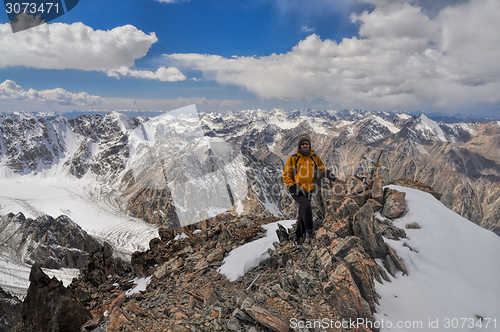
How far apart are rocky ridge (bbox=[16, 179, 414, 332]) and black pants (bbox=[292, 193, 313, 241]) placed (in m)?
0.57

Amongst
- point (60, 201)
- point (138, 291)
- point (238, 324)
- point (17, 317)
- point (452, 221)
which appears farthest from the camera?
point (60, 201)

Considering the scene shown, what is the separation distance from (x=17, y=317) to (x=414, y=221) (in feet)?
191

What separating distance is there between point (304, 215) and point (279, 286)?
11.8 feet

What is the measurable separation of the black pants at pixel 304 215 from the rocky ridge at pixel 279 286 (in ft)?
1.86

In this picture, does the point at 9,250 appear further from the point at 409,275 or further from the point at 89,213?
the point at 409,275

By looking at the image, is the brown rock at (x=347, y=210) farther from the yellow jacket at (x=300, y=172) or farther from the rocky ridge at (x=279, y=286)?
the yellow jacket at (x=300, y=172)

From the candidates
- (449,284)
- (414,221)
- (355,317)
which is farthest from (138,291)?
(414,221)

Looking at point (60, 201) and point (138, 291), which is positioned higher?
point (138, 291)

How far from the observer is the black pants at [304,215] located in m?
10.1

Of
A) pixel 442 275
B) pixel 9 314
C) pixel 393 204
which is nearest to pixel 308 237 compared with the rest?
pixel 442 275

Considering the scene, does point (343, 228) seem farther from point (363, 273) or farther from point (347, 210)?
point (363, 273)

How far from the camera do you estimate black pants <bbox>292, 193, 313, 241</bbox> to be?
10.1 m

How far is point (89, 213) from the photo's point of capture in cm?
16950

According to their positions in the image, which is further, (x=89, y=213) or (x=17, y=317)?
(x=89, y=213)
